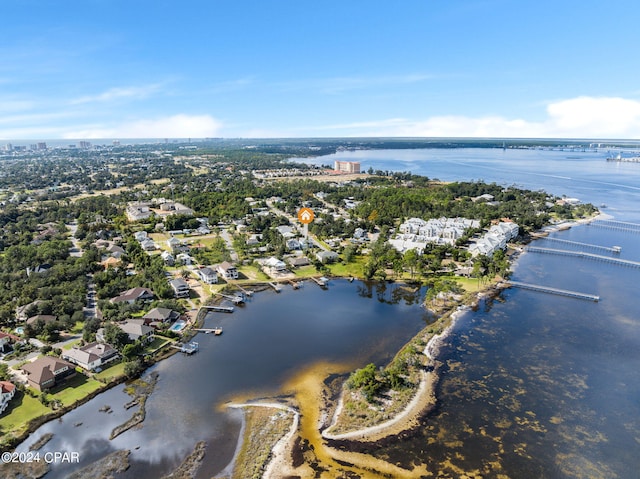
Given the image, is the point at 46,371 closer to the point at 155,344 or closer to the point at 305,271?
the point at 155,344

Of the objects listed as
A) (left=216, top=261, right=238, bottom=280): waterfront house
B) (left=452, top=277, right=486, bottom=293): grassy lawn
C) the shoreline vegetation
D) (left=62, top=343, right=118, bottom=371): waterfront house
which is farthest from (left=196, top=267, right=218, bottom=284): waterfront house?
(left=452, top=277, right=486, bottom=293): grassy lawn

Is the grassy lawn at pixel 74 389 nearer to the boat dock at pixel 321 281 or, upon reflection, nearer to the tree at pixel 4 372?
the tree at pixel 4 372

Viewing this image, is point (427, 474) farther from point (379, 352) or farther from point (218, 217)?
point (218, 217)

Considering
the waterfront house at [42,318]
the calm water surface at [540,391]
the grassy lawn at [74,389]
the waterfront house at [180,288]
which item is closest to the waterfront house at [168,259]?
the waterfront house at [180,288]

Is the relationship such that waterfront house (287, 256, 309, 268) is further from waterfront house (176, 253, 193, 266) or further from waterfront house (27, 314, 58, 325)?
waterfront house (27, 314, 58, 325)

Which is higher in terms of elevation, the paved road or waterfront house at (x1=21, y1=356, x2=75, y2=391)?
the paved road

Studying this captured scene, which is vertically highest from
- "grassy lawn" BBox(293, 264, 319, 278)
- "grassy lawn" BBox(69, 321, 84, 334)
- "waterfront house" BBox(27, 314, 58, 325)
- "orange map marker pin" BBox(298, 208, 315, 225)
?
"orange map marker pin" BBox(298, 208, 315, 225)
